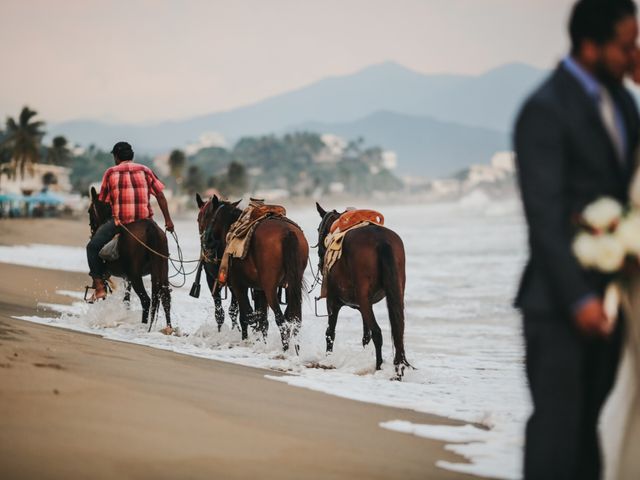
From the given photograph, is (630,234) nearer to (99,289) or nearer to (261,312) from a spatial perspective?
(261,312)

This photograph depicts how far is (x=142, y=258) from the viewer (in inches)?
487

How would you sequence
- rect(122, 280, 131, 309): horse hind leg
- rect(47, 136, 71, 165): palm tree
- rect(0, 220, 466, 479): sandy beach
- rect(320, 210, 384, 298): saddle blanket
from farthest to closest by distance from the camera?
rect(47, 136, 71, 165): palm tree < rect(122, 280, 131, 309): horse hind leg < rect(320, 210, 384, 298): saddle blanket < rect(0, 220, 466, 479): sandy beach

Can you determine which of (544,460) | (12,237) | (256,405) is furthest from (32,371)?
(12,237)

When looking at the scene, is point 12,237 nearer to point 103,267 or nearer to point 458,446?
point 103,267

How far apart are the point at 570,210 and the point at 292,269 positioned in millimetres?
7466

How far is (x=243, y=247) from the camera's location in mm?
11281

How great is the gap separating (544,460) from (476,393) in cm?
559

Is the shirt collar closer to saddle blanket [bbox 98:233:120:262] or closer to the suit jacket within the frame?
the suit jacket

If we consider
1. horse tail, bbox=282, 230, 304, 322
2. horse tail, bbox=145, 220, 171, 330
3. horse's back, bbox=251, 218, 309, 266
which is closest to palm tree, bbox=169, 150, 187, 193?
horse tail, bbox=145, 220, 171, 330

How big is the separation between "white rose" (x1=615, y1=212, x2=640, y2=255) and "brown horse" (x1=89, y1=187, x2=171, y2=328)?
30.0 ft

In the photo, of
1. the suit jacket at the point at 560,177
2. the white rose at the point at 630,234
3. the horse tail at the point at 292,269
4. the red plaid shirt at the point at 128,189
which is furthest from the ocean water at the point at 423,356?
the white rose at the point at 630,234

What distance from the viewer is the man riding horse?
12.2 m

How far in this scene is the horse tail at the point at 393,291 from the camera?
31.7 ft

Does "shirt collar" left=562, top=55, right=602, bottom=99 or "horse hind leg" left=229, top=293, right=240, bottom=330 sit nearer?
"shirt collar" left=562, top=55, right=602, bottom=99
